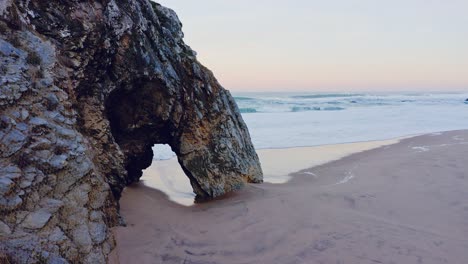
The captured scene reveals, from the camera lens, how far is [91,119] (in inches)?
210

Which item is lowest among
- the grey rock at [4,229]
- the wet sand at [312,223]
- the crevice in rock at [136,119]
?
the wet sand at [312,223]

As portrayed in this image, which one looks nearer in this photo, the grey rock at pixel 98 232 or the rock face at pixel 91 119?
the rock face at pixel 91 119

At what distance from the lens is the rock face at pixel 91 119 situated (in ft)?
12.0

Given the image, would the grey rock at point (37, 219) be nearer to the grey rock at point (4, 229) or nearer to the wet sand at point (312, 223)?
the grey rock at point (4, 229)

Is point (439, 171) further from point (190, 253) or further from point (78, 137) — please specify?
point (78, 137)

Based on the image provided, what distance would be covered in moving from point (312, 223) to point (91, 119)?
148 inches

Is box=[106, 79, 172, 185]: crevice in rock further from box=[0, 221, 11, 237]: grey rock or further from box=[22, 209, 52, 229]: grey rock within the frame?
box=[0, 221, 11, 237]: grey rock

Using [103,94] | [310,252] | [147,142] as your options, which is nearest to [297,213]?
[310,252]

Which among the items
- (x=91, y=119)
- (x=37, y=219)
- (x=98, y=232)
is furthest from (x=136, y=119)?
(x=37, y=219)

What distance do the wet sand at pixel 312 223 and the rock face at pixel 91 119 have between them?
0.63 m

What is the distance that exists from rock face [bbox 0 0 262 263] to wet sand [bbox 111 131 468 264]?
63cm

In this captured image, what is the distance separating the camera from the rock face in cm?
366

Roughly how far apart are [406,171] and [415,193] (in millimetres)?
2165

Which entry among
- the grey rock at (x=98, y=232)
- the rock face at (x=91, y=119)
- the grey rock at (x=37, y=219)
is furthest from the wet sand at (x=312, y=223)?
the grey rock at (x=37, y=219)
